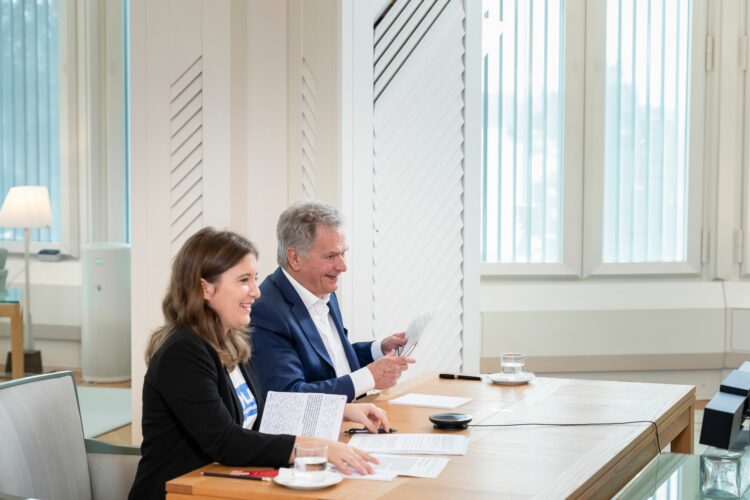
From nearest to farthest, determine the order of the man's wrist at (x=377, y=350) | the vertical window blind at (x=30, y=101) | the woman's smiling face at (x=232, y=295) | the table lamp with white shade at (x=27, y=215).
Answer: the woman's smiling face at (x=232, y=295), the man's wrist at (x=377, y=350), the table lamp with white shade at (x=27, y=215), the vertical window blind at (x=30, y=101)

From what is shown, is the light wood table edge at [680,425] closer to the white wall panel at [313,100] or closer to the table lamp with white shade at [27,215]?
the white wall panel at [313,100]

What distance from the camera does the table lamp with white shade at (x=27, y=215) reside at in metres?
5.94

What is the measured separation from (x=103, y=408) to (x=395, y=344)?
305 cm

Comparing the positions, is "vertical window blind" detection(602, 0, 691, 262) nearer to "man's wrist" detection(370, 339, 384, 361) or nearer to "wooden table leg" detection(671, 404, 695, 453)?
"wooden table leg" detection(671, 404, 695, 453)

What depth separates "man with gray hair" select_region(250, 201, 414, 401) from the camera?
3.04 meters

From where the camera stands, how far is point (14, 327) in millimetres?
5652

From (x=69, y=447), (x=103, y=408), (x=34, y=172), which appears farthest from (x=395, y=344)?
(x=34, y=172)

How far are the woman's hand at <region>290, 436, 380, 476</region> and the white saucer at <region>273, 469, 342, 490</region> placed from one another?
3.0 inches

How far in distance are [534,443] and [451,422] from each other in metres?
0.24

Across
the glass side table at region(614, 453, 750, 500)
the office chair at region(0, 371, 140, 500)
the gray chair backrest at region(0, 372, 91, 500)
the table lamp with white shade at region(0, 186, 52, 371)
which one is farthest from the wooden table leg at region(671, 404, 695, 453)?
the table lamp with white shade at region(0, 186, 52, 371)

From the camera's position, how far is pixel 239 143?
4566 millimetres

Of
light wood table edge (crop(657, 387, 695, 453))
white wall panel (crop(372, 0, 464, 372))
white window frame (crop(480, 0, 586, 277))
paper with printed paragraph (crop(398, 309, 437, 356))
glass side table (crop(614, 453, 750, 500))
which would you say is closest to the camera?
glass side table (crop(614, 453, 750, 500))

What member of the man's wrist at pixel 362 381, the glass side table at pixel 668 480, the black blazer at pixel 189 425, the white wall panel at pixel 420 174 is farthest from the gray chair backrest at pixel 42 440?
the white wall panel at pixel 420 174

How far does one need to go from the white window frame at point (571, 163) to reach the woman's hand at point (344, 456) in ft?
13.2
